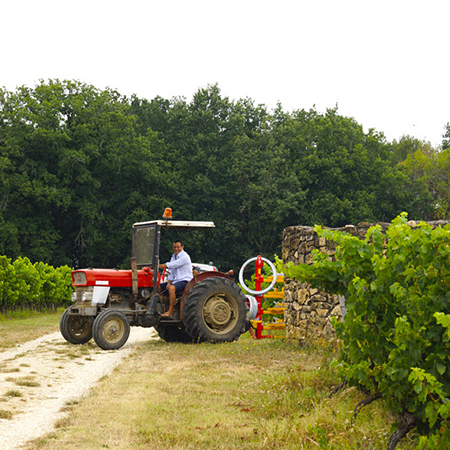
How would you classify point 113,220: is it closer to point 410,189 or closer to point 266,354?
point 410,189

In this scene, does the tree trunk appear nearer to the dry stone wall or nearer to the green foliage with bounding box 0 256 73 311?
the dry stone wall

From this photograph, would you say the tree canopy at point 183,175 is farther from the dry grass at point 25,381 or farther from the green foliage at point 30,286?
the dry grass at point 25,381

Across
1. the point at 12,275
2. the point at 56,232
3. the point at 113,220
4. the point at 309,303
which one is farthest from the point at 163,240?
the point at 309,303

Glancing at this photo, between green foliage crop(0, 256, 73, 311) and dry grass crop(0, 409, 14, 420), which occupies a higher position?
green foliage crop(0, 256, 73, 311)

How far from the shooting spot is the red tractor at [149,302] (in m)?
10.8

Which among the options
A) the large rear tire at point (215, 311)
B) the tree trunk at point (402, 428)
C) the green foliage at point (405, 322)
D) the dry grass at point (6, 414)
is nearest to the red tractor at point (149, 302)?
the large rear tire at point (215, 311)

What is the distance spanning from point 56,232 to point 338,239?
31915mm

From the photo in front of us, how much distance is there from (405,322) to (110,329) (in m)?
7.47

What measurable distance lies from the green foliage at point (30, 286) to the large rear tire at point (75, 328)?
22.6 feet

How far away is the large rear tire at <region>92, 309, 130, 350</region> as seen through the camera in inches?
405

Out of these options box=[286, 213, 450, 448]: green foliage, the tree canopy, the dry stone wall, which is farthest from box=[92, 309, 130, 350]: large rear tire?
the tree canopy

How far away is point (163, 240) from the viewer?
3509 cm

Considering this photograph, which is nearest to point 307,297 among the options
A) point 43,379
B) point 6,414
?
point 43,379

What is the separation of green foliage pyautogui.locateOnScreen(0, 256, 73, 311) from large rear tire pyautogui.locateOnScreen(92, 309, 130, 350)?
817 centimetres
